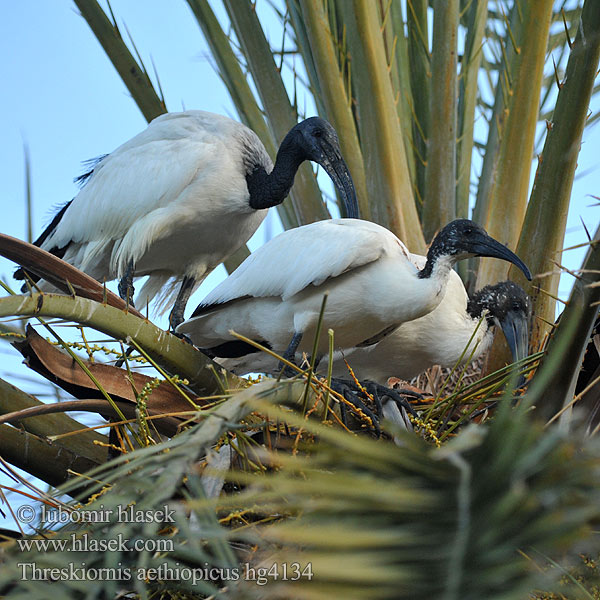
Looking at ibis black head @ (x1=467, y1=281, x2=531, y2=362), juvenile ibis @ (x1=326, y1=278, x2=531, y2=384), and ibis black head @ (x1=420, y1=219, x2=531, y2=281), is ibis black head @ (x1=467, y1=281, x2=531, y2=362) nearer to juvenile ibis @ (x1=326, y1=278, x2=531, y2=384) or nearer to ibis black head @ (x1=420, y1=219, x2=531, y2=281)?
juvenile ibis @ (x1=326, y1=278, x2=531, y2=384)

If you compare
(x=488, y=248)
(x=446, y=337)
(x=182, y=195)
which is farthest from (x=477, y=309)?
(x=182, y=195)

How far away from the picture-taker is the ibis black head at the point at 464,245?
2.53 m

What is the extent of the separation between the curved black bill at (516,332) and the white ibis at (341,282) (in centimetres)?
26

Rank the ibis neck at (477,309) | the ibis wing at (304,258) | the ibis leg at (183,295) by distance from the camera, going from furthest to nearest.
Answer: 1. the ibis leg at (183,295)
2. the ibis neck at (477,309)
3. the ibis wing at (304,258)

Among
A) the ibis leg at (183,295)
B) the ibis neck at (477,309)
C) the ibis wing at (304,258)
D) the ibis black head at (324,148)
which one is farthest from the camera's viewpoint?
the ibis leg at (183,295)

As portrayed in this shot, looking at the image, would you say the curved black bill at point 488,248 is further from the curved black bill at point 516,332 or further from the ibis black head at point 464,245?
the curved black bill at point 516,332

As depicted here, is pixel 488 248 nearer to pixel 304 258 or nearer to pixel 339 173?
pixel 304 258

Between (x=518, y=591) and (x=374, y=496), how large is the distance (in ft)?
0.39

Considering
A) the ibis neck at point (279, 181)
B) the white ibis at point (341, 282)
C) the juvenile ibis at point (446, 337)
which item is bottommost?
the juvenile ibis at point (446, 337)

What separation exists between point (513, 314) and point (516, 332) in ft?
0.26

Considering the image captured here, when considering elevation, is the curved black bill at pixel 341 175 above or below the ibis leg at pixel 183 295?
above

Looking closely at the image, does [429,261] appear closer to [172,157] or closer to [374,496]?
[172,157]

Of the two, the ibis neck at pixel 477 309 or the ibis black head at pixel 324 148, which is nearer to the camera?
the ibis neck at pixel 477 309

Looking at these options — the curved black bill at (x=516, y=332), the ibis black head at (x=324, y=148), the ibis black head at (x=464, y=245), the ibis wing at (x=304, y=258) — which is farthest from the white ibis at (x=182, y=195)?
the curved black bill at (x=516, y=332)
